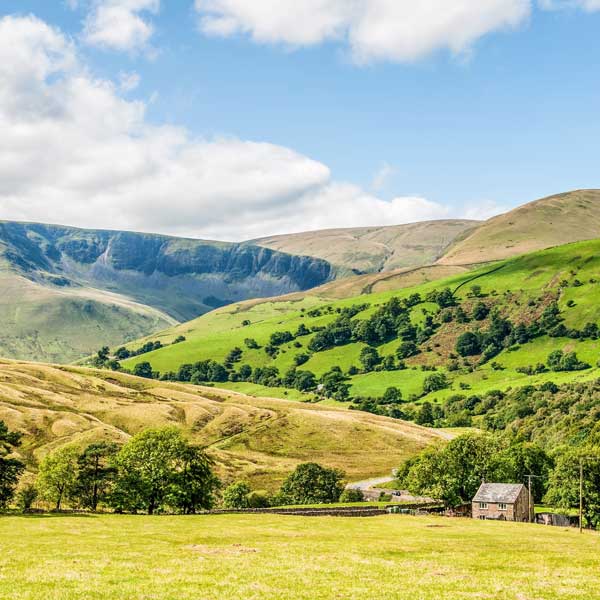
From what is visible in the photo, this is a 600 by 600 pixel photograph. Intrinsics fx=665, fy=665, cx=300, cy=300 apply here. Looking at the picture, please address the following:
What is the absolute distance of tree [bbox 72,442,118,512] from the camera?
109 metres

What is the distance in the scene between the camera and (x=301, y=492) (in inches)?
5782

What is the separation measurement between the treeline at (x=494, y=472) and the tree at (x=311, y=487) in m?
18.8

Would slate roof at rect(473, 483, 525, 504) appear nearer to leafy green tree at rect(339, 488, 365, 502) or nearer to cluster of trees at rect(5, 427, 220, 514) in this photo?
leafy green tree at rect(339, 488, 365, 502)

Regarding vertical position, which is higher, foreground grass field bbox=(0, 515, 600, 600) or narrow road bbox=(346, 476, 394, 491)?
foreground grass field bbox=(0, 515, 600, 600)

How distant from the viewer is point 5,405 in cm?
19612

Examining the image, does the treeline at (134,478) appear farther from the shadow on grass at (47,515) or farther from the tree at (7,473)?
the shadow on grass at (47,515)

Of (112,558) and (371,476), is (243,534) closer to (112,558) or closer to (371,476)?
(112,558)

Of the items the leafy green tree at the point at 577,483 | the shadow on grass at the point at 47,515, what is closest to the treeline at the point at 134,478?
the shadow on grass at the point at 47,515

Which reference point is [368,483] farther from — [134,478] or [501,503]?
[134,478]

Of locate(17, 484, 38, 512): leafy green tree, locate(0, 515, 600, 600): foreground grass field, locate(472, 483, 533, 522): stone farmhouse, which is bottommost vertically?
locate(17, 484, 38, 512): leafy green tree

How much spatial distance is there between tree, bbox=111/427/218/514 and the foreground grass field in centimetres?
2419

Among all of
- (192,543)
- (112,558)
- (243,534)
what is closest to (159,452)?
(243,534)

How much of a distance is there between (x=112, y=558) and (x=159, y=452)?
64.5 m

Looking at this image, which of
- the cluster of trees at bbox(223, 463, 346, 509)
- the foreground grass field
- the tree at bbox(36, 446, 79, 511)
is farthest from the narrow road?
the foreground grass field
